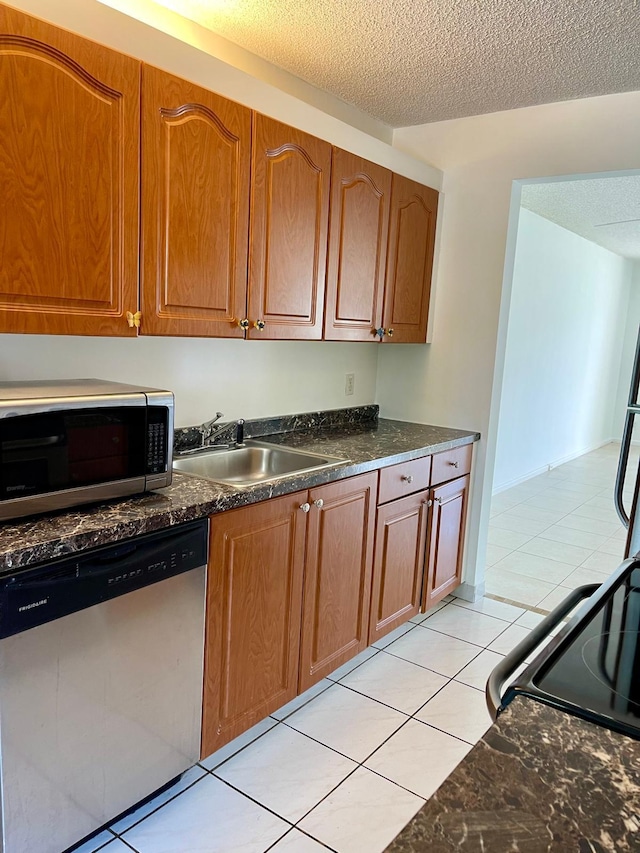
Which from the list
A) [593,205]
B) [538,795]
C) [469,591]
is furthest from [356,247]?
[593,205]

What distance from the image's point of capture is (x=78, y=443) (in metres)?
1.54

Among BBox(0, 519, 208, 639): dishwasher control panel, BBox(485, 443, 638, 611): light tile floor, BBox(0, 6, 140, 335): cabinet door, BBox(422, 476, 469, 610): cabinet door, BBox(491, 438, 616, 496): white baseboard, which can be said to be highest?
BBox(0, 6, 140, 335): cabinet door

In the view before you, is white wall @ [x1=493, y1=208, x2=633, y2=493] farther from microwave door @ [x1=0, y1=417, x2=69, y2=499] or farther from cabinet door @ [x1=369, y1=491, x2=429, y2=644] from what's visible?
microwave door @ [x1=0, y1=417, x2=69, y2=499]

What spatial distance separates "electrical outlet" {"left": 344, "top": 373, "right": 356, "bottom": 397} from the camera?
334 cm

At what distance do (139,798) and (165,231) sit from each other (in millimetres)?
1602

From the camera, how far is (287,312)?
2.38m

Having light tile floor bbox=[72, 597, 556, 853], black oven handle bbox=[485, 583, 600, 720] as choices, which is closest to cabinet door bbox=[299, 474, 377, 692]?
light tile floor bbox=[72, 597, 556, 853]

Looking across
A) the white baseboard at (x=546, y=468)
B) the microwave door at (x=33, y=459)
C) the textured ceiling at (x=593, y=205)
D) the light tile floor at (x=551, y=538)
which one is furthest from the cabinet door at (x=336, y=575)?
the white baseboard at (x=546, y=468)

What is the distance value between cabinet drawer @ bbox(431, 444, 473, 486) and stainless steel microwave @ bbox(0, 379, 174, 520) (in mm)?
1470

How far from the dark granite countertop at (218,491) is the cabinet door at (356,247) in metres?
0.48

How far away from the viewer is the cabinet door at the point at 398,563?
Result: 8.57 ft

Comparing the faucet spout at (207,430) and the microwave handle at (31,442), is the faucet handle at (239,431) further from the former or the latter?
the microwave handle at (31,442)

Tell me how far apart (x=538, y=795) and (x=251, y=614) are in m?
1.39

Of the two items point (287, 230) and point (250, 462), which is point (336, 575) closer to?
point (250, 462)
